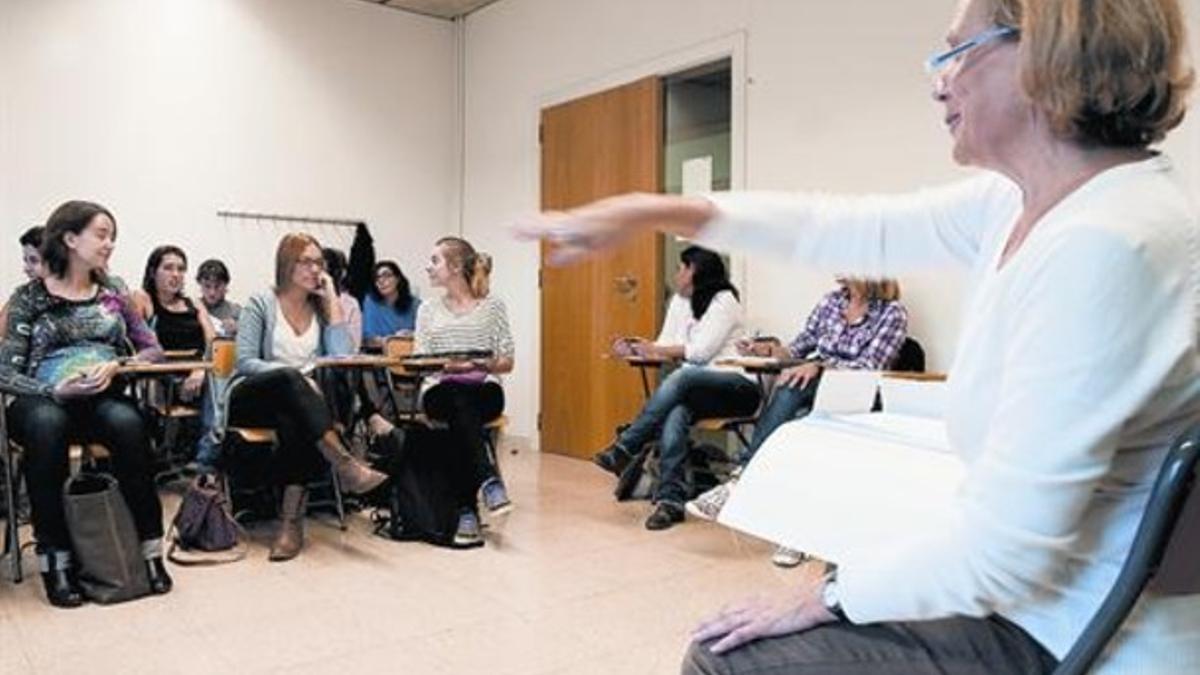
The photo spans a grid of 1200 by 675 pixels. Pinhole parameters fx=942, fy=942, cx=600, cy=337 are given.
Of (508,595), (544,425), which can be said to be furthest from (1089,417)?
(544,425)

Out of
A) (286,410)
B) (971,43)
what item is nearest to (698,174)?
(286,410)

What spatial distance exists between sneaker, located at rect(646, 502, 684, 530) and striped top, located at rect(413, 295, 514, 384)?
86 centimetres

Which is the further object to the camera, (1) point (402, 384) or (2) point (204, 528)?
(1) point (402, 384)

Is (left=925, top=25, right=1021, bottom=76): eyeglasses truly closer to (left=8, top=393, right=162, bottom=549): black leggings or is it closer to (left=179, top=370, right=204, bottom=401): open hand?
(left=8, top=393, right=162, bottom=549): black leggings

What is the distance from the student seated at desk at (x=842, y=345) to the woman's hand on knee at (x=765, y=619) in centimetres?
259

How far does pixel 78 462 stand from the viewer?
3.23 metres

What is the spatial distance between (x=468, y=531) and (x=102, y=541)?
125 cm

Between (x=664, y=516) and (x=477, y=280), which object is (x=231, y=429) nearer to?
(x=477, y=280)

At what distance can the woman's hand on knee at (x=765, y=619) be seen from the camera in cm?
91

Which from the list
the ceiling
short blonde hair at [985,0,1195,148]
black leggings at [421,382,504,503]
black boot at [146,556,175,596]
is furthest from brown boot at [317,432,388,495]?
the ceiling

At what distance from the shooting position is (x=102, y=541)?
2898 millimetres

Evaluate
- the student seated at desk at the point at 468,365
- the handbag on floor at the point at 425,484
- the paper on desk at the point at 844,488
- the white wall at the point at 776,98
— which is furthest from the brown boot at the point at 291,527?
the paper on desk at the point at 844,488

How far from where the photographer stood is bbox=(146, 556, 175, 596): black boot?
2.96 metres

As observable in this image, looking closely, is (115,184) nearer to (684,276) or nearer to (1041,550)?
(684,276)
